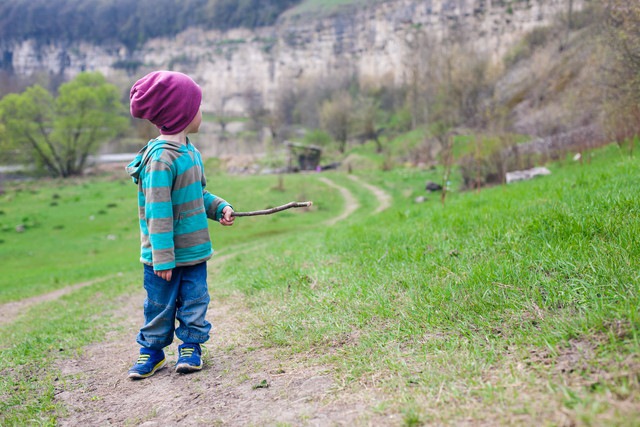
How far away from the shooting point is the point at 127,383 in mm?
3629

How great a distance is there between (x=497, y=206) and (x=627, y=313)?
14.8 ft

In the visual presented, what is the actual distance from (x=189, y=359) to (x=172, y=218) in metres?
1.03

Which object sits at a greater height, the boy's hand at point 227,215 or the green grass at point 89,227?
the boy's hand at point 227,215

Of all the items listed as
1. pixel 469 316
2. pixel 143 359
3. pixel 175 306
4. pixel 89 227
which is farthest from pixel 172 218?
pixel 89 227

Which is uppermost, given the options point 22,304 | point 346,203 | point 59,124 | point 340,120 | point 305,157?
point 59,124

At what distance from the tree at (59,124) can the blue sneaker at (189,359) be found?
50.4 m

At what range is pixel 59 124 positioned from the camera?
4731 centimetres

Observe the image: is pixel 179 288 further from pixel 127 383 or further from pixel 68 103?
pixel 68 103

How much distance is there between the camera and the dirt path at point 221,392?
8.53 ft

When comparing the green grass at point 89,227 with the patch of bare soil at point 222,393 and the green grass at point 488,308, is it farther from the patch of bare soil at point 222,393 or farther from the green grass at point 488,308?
the green grass at point 488,308

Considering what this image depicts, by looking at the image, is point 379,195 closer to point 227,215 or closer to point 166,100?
point 227,215

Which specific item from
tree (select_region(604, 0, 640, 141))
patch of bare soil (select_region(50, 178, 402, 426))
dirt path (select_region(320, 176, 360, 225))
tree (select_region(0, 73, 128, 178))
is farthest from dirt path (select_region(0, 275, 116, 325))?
tree (select_region(0, 73, 128, 178))

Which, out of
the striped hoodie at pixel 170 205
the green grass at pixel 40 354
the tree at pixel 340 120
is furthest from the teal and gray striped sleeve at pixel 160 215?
the tree at pixel 340 120

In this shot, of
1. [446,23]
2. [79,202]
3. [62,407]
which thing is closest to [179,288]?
[62,407]
